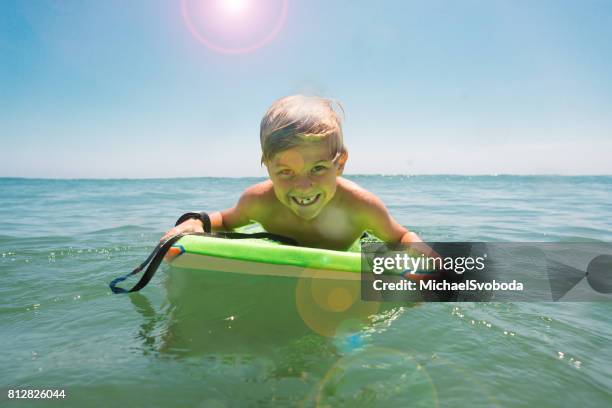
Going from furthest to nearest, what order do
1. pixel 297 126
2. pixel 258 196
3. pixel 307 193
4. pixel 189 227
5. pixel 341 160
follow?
1. pixel 258 196
2. pixel 189 227
3. pixel 341 160
4. pixel 307 193
5. pixel 297 126

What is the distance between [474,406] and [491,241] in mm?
3447

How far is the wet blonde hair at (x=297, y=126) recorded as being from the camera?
212cm

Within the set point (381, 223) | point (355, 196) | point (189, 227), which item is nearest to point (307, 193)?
point (355, 196)


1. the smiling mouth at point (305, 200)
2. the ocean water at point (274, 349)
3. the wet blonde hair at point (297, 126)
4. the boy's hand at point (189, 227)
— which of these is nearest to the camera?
the ocean water at point (274, 349)

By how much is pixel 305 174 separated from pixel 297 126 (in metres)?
0.28

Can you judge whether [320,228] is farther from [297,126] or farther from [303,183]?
[297,126]

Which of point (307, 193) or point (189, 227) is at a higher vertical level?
point (307, 193)

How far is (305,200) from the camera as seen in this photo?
93.4 inches

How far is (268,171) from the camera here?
92.2 inches

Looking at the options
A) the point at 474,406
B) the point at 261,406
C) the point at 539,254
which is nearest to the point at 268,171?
the point at 261,406

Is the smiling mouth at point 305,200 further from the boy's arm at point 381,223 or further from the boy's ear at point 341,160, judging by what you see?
the boy's arm at point 381,223

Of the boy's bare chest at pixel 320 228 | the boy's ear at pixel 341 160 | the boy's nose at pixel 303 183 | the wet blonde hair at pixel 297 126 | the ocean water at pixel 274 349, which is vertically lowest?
the ocean water at pixel 274 349

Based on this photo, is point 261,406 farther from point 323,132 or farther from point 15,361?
point 323,132

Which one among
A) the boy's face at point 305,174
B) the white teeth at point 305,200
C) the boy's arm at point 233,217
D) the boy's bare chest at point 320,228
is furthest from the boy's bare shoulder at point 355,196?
the boy's arm at point 233,217
